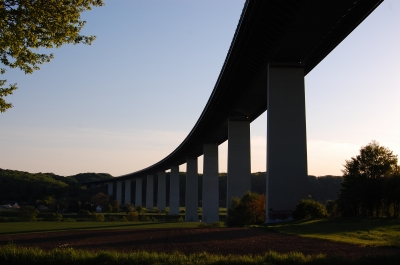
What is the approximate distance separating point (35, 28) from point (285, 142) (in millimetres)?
26555

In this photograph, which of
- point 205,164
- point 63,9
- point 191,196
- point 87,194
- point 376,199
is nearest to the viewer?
point 63,9

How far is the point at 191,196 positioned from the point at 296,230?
64.4 metres

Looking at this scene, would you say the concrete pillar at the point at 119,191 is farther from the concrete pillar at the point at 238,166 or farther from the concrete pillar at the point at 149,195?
the concrete pillar at the point at 238,166

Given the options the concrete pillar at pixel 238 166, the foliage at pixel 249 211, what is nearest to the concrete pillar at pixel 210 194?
the concrete pillar at pixel 238 166

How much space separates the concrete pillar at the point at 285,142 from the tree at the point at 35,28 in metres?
23.9

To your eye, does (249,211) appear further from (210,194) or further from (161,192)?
(161,192)

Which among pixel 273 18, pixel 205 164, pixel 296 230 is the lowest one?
pixel 296 230

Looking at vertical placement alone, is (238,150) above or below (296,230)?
above

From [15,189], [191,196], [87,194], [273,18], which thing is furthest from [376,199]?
[15,189]

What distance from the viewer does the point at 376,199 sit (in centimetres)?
3853

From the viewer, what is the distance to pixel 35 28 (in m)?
19.2

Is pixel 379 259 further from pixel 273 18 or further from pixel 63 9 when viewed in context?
pixel 273 18

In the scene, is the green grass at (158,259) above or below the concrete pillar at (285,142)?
below

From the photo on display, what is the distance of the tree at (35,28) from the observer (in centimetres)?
1858
